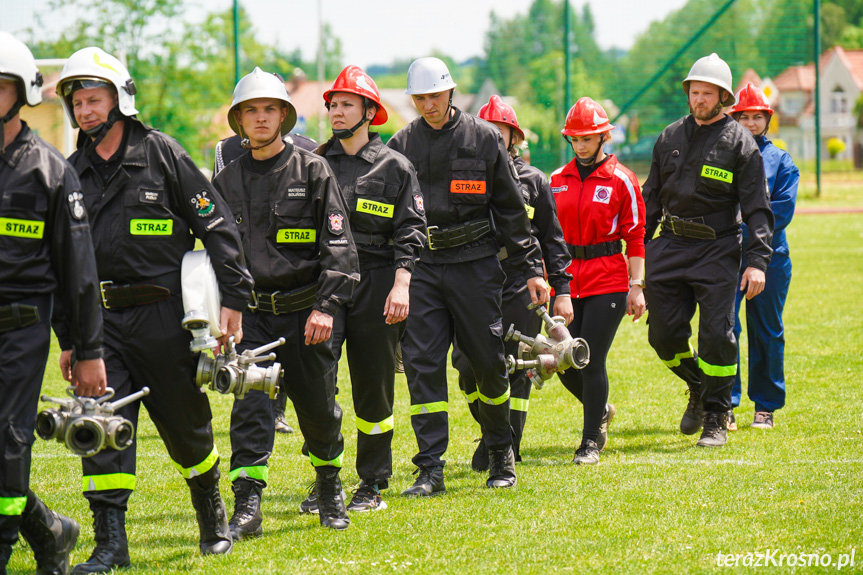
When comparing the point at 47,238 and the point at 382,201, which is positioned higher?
the point at 382,201

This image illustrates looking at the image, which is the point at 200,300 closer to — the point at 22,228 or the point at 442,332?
the point at 22,228

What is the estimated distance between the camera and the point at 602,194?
733cm

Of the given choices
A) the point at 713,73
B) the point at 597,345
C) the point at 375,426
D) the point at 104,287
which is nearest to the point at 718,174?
the point at 713,73

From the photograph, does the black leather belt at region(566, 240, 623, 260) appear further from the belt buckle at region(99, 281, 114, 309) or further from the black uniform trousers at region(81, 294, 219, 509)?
the belt buckle at region(99, 281, 114, 309)

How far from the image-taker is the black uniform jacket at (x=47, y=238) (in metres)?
4.30

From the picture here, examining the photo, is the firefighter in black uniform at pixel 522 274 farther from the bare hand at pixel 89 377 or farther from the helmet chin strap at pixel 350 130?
the bare hand at pixel 89 377

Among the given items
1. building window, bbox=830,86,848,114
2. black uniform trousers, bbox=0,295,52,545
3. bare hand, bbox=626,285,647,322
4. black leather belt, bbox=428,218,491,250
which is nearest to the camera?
black uniform trousers, bbox=0,295,52,545

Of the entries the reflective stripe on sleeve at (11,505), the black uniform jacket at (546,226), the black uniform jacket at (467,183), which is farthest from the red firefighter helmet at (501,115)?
the reflective stripe on sleeve at (11,505)

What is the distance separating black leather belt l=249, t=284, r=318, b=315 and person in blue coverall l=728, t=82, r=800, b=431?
3.95 metres

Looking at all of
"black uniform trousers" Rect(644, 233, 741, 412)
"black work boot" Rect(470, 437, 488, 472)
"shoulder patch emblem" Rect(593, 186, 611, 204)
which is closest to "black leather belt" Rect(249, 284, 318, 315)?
"black work boot" Rect(470, 437, 488, 472)

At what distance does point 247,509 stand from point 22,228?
1936 mm

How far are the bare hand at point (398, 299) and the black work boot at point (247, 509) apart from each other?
3.78 feet

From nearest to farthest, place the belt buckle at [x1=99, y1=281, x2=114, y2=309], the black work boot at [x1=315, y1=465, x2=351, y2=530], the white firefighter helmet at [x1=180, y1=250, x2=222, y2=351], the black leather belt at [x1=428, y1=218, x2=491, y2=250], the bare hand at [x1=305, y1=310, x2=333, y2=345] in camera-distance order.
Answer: the white firefighter helmet at [x1=180, y1=250, x2=222, y2=351]
the belt buckle at [x1=99, y1=281, x2=114, y2=309]
the bare hand at [x1=305, y1=310, x2=333, y2=345]
the black work boot at [x1=315, y1=465, x2=351, y2=530]
the black leather belt at [x1=428, y1=218, x2=491, y2=250]

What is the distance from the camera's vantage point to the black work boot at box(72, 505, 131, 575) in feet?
15.5
